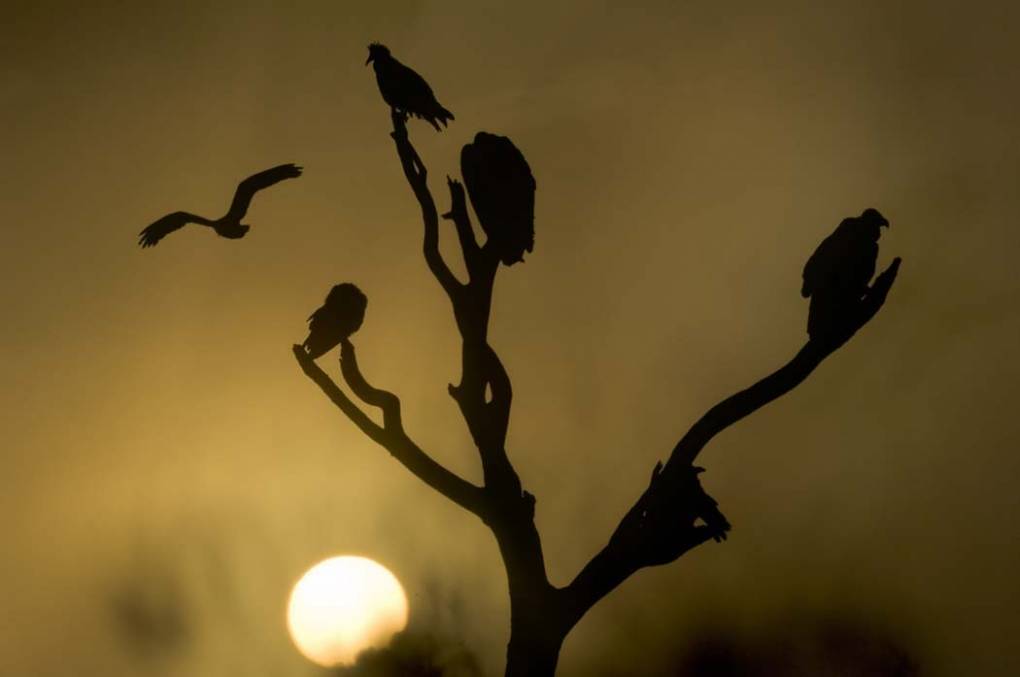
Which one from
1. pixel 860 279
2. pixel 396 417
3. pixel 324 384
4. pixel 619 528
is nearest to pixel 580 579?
pixel 619 528

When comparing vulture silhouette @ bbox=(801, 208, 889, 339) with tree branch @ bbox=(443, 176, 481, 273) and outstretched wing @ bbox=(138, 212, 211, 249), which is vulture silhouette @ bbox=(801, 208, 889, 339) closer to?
tree branch @ bbox=(443, 176, 481, 273)

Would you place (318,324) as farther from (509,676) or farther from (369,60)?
(509,676)

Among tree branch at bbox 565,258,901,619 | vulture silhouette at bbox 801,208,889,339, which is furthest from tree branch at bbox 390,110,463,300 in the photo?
vulture silhouette at bbox 801,208,889,339

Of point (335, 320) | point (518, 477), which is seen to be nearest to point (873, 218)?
point (518, 477)

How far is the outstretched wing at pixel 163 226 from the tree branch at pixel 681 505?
3439 millimetres

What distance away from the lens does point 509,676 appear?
6125mm

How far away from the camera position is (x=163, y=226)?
720cm

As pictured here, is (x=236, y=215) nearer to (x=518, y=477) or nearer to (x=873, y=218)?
(x=518, y=477)

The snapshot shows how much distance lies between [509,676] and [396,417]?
62.7 inches

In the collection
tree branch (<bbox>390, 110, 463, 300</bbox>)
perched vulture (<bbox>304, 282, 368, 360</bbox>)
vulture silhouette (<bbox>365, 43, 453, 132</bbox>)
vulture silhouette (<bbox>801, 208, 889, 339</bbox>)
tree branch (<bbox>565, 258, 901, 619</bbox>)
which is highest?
vulture silhouette (<bbox>365, 43, 453, 132</bbox>)

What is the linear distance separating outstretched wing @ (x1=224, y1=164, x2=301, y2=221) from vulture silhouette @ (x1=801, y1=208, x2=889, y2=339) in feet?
11.3

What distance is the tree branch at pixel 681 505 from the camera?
6.05 meters

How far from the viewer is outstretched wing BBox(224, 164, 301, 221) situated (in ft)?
24.0

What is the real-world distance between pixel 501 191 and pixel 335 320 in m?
1.25
